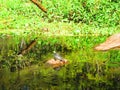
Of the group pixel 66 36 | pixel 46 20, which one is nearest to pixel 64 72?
pixel 66 36

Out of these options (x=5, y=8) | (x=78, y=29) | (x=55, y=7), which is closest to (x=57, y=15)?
(x=55, y=7)

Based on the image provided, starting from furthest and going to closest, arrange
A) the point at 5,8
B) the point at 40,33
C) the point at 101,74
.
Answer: the point at 5,8 → the point at 40,33 → the point at 101,74

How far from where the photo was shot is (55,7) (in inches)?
1350

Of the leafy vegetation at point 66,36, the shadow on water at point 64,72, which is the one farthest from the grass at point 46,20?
the shadow on water at point 64,72

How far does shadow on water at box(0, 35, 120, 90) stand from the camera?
11.6 m

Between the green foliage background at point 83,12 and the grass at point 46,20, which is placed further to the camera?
the green foliage background at point 83,12

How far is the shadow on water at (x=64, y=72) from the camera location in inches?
456

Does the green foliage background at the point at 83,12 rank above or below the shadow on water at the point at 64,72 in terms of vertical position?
above

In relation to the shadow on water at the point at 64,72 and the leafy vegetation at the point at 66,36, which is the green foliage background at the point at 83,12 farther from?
the shadow on water at the point at 64,72

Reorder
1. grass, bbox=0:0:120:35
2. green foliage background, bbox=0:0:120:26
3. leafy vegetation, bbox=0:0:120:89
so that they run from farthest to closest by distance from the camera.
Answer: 1. green foliage background, bbox=0:0:120:26
2. grass, bbox=0:0:120:35
3. leafy vegetation, bbox=0:0:120:89

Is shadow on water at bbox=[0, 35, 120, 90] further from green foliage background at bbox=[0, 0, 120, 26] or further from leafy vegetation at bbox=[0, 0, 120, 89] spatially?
green foliage background at bbox=[0, 0, 120, 26]

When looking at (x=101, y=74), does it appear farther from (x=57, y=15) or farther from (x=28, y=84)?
(x=57, y=15)

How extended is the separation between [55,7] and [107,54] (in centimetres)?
1686

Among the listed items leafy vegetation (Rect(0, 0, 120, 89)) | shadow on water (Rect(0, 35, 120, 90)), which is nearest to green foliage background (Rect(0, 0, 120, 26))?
leafy vegetation (Rect(0, 0, 120, 89))
